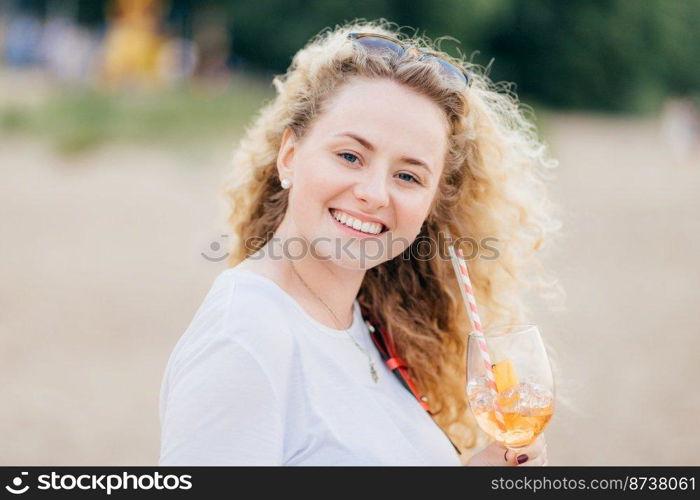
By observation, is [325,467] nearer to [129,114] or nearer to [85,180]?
[85,180]

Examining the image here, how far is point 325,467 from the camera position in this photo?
72.9 inches

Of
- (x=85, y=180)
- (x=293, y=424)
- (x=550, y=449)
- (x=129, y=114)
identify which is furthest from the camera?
(x=129, y=114)

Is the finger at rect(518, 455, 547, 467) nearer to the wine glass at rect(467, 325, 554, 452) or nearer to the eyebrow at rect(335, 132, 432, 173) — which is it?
the wine glass at rect(467, 325, 554, 452)

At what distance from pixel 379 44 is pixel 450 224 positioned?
2.44ft

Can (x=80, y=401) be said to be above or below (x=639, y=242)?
below

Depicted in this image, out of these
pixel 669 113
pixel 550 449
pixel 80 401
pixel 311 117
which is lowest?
pixel 311 117

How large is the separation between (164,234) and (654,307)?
6344 millimetres

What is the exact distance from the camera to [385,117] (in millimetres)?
2098

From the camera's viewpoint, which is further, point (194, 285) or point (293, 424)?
point (194, 285)

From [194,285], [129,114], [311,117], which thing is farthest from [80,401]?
[129,114]

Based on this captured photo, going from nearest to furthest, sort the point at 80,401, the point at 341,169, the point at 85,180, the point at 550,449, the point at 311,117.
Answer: the point at 341,169 < the point at 311,117 < the point at 550,449 < the point at 80,401 < the point at 85,180

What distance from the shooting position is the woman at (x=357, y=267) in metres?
1.76

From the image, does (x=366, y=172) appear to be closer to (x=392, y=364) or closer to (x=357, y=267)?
(x=357, y=267)

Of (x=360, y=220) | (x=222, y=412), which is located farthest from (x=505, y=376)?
(x=222, y=412)
